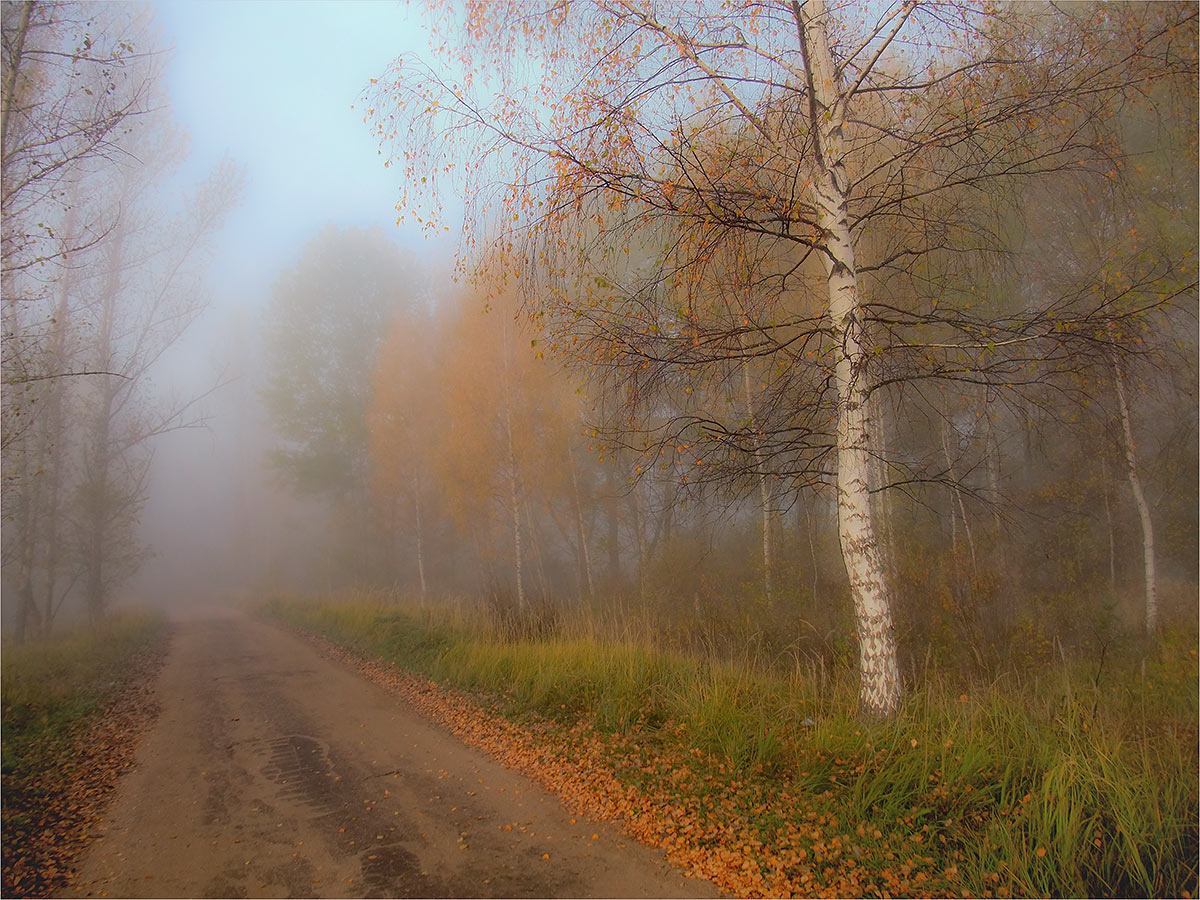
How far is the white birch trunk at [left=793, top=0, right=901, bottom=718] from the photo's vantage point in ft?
14.2

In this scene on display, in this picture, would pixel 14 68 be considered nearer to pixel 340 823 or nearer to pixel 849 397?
pixel 340 823

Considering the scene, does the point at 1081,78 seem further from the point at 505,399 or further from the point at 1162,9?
the point at 505,399

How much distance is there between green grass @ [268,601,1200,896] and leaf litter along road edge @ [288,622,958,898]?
48 mm

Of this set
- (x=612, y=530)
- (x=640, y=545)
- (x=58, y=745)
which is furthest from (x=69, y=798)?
(x=612, y=530)

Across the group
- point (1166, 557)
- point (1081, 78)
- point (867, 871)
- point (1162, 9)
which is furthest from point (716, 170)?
point (1166, 557)

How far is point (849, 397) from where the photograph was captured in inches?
174

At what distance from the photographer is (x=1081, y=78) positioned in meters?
4.18

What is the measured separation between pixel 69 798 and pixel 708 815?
506 centimetres

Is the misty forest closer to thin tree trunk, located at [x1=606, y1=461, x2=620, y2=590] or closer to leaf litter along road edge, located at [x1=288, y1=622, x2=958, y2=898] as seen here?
leaf litter along road edge, located at [x1=288, y1=622, x2=958, y2=898]

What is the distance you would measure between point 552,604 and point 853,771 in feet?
22.4

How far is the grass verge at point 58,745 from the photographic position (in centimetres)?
390

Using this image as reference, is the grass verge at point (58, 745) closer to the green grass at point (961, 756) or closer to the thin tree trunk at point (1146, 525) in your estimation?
the green grass at point (961, 756)

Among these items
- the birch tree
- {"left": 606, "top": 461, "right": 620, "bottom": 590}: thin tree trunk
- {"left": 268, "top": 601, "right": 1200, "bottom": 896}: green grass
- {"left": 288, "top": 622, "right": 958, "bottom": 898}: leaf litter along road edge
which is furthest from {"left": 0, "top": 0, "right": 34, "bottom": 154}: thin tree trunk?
{"left": 606, "top": 461, "right": 620, "bottom": 590}: thin tree trunk

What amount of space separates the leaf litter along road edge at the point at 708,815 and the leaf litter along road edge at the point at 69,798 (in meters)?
2.92
